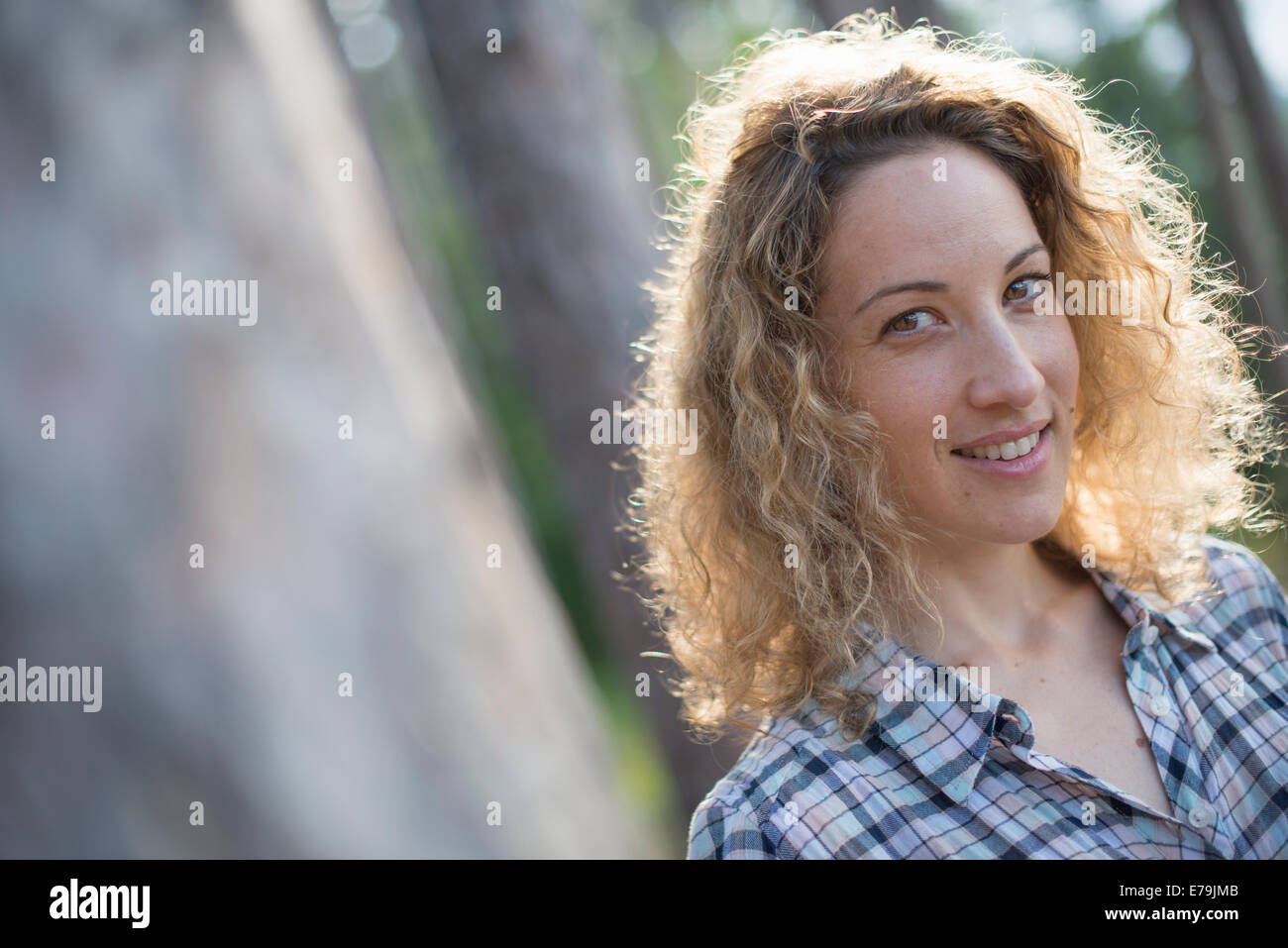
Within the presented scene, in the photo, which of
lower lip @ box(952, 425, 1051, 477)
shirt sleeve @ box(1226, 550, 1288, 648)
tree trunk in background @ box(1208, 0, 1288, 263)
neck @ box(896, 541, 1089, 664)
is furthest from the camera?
tree trunk in background @ box(1208, 0, 1288, 263)

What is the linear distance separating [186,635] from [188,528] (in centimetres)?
19

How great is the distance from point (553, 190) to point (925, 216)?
1760mm

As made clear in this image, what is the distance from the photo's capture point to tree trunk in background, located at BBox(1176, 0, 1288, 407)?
5.28m

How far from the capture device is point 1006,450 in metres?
1.50

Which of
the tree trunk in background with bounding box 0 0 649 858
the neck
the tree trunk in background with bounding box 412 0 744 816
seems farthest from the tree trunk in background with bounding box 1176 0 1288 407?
the tree trunk in background with bounding box 0 0 649 858

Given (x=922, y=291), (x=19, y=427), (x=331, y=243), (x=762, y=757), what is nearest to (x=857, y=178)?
(x=922, y=291)

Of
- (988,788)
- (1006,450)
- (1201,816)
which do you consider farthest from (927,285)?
(1201,816)

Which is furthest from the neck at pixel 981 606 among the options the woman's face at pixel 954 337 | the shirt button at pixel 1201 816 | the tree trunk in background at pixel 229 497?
the tree trunk in background at pixel 229 497

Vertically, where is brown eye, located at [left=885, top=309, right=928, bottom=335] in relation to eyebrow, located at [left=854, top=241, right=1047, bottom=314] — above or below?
below

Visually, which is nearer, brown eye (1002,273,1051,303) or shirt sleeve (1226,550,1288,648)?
brown eye (1002,273,1051,303)

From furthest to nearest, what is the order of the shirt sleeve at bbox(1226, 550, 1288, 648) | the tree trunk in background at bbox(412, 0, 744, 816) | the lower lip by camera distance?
the tree trunk in background at bbox(412, 0, 744, 816), the shirt sleeve at bbox(1226, 550, 1288, 648), the lower lip

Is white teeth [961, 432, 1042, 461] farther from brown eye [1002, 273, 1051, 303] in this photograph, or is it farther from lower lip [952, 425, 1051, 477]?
brown eye [1002, 273, 1051, 303]

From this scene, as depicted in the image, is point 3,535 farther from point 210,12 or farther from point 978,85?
point 978,85

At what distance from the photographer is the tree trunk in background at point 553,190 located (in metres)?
2.99
